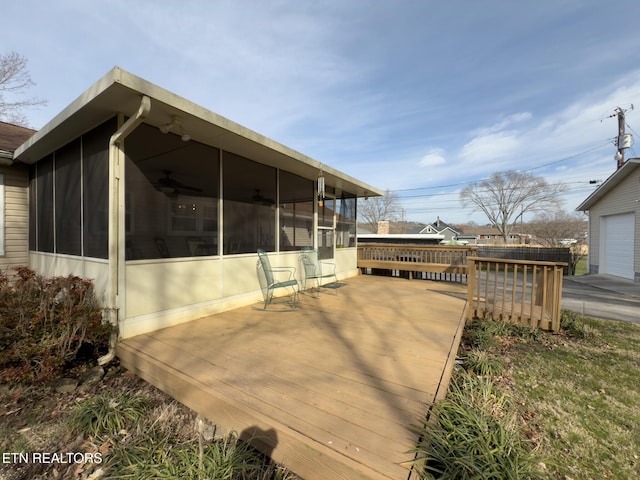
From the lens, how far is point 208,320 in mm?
3537


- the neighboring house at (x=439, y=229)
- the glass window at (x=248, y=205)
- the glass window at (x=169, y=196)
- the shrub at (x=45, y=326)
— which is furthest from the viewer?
the neighboring house at (x=439, y=229)

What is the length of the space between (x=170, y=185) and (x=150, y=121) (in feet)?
2.34

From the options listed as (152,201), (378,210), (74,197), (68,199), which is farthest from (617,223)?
(378,210)

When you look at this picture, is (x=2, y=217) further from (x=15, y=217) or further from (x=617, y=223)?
(x=617, y=223)

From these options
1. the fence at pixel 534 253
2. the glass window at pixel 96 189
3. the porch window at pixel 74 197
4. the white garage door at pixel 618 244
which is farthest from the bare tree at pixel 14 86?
the white garage door at pixel 618 244

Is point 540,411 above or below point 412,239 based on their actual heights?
below

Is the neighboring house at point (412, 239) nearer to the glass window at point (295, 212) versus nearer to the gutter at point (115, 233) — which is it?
the glass window at point (295, 212)

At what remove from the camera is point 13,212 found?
5.02 metres

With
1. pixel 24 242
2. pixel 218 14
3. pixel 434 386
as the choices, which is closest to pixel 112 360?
pixel 434 386

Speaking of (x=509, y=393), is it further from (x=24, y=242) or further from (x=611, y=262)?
(x=611, y=262)

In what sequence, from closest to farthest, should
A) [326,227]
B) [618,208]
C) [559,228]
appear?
[326,227] → [618,208] → [559,228]

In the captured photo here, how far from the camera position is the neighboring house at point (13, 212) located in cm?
491

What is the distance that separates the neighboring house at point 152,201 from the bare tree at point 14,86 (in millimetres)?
8141

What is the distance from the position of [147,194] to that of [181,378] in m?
2.06
